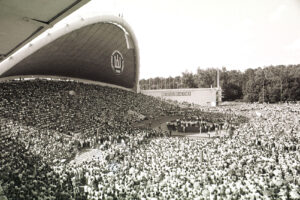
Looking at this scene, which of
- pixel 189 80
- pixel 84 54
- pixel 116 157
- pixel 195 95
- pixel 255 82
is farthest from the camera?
pixel 189 80

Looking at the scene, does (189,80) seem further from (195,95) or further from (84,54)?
(84,54)

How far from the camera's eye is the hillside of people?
740 centimetres

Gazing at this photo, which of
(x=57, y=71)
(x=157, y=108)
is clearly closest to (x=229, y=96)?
(x=157, y=108)

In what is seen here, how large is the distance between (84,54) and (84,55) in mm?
175

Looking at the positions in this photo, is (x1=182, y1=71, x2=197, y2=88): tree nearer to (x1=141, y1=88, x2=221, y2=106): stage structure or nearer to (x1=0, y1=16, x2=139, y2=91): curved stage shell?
(x1=141, y1=88, x2=221, y2=106): stage structure

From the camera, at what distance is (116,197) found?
294 inches

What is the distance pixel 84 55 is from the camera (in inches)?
1220

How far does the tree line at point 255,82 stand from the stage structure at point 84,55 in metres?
19.6

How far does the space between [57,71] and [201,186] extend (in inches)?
1100

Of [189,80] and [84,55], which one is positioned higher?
[189,80]

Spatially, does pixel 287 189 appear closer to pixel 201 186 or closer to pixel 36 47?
pixel 201 186

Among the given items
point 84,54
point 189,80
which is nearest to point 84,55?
point 84,54

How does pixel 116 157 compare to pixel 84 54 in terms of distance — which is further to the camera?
pixel 84 54

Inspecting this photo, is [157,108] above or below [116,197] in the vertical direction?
above
